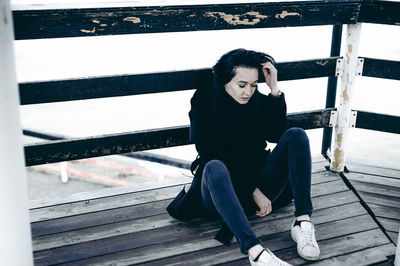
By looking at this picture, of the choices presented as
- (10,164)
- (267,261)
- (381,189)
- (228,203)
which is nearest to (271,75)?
(228,203)

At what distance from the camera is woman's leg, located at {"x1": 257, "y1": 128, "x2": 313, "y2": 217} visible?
228cm

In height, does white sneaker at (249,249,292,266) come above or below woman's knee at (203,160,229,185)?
below

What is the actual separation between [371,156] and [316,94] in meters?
4.23

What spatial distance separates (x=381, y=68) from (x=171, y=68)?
12.4 meters

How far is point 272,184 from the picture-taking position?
2.43 meters

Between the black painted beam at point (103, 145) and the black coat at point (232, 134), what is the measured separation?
0.36 meters

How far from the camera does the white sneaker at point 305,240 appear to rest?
216 centimetres

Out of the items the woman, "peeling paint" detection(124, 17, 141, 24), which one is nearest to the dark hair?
the woman

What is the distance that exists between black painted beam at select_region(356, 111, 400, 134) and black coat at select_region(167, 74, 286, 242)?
2.92 ft

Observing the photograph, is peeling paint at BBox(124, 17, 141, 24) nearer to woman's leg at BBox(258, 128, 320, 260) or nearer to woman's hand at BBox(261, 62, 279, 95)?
woman's hand at BBox(261, 62, 279, 95)

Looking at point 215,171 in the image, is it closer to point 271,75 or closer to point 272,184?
point 272,184

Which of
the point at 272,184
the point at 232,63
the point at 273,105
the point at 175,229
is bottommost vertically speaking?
the point at 175,229

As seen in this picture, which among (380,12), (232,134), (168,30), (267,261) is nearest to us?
(267,261)

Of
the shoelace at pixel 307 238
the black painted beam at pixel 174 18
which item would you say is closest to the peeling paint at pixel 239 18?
the black painted beam at pixel 174 18
